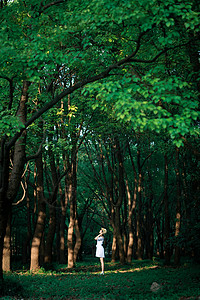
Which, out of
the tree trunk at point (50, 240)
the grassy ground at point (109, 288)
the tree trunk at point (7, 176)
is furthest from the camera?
the tree trunk at point (50, 240)

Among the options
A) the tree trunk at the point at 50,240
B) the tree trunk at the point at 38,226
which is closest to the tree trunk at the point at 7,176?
the tree trunk at the point at 38,226

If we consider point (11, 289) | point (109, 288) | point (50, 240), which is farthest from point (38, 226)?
point (11, 289)

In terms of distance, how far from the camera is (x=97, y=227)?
2085 inches

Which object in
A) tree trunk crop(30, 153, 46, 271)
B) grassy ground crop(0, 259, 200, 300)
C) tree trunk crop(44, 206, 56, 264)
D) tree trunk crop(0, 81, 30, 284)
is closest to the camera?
grassy ground crop(0, 259, 200, 300)

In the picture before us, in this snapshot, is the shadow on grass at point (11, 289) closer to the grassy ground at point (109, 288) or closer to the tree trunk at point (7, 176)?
the grassy ground at point (109, 288)

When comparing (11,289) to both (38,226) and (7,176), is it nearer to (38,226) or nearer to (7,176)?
(7,176)

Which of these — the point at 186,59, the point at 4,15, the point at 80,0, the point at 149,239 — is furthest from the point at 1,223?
the point at 149,239

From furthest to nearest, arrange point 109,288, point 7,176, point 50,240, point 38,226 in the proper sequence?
point 50,240, point 38,226, point 109,288, point 7,176

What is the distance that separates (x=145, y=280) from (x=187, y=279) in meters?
1.73

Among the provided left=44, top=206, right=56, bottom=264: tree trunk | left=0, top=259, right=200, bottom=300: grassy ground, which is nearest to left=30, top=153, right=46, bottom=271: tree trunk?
left=44, top=206, right=56, bottom=264: tree trunk

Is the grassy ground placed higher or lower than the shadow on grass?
lower

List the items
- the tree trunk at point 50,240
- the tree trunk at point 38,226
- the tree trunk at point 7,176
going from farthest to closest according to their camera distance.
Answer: the tree trunk at point 50,240, the tree trunk at point 38,226, the tree trunk at point 7,176

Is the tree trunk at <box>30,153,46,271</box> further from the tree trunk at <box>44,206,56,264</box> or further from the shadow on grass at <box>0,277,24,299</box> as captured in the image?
the shadow on grass at <box>0,277,24,299</box>

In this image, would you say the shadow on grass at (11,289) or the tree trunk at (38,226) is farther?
the tree trunk at (38,226)
